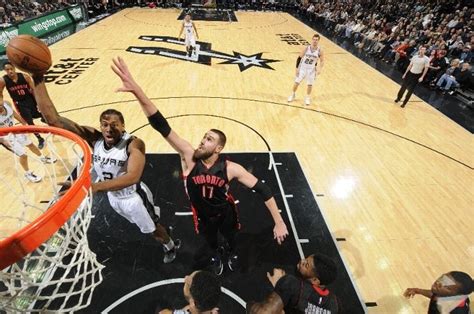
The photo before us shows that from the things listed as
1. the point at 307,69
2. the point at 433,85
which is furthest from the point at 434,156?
the point at 433,85

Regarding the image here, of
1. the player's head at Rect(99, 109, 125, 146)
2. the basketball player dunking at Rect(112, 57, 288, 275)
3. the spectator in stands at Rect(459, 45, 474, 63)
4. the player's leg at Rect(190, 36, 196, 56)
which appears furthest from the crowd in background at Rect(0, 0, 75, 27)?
the spectator in stands at Rect(459, 45, 474, 63)

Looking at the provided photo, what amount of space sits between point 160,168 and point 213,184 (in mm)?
3061

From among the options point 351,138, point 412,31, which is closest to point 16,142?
point 351,138

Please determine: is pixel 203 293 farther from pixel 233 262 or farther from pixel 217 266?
pixel 233 262

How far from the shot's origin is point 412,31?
14.0 meters

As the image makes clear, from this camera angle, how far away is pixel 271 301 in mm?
2410

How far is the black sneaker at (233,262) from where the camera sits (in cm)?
409

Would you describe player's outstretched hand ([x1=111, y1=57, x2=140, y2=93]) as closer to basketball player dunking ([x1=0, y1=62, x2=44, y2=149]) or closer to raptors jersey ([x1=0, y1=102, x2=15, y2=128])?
raptors jersey ([x1=0, y1=102, x2=15, y2=128])

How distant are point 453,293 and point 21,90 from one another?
698cm

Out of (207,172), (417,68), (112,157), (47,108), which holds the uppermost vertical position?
(47,108)

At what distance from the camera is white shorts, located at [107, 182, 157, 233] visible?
11.5ft

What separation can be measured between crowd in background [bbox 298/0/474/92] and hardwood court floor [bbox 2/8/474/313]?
1.76m

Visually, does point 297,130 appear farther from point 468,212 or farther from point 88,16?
point 88,16

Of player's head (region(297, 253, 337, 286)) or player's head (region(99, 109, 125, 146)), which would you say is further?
player's head (region(99, 109, 125, 146))
